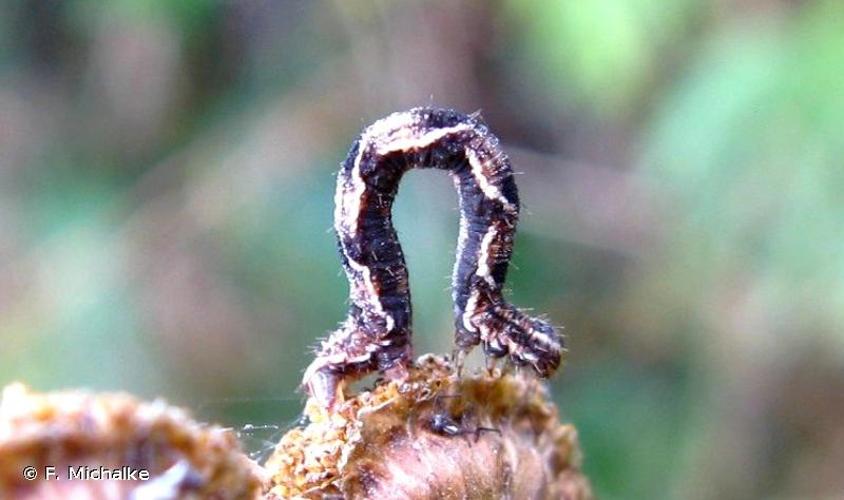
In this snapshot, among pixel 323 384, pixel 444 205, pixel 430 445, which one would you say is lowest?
pixel 430 445

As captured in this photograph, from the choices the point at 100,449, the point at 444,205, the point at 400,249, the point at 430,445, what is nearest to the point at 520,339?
the point at 400,249

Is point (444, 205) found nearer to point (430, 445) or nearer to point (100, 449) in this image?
point (430, 445)

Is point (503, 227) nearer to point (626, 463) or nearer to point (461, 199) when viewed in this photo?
point (461, 199)

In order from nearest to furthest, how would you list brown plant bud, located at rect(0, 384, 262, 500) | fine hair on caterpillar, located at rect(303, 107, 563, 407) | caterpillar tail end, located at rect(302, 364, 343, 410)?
brown plant bud, located at rect(0, 384, 262, 500) → caterpillar tail end, located at rect(302, 364, 343, 410) → fine hair on caterpillar, located at rect(303, 107, 563, 407)

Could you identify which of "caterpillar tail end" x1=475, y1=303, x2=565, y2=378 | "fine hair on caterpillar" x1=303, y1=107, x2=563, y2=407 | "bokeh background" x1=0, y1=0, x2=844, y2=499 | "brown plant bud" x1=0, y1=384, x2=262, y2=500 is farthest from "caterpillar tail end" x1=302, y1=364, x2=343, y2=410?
"bokeh background" x1=0, y1=0, x2=844, y2=499

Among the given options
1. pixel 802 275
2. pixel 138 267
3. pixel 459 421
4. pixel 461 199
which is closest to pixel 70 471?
pixel 459 421
